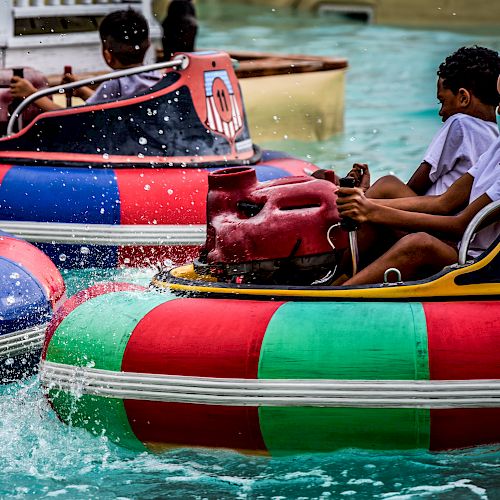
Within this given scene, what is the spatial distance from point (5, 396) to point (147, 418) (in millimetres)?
839

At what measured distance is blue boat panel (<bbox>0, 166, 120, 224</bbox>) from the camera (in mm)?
5828

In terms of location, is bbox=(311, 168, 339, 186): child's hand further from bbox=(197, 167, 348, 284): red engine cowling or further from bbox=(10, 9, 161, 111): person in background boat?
bbox=(10, 9, 161, 111): person in background boat

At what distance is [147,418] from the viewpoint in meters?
3.67

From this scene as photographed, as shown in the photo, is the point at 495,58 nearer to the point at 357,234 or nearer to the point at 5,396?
the point at 357,234

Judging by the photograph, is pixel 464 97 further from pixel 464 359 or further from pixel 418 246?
pixel 464 359

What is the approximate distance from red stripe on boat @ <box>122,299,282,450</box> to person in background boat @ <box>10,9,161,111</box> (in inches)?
110

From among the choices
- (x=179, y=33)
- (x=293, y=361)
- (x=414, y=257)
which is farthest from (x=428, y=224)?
(x=179, y=33)

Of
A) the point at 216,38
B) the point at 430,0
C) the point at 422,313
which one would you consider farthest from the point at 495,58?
the point at 430,0

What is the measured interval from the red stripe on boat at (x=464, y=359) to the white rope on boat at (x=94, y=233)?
2.47 metres

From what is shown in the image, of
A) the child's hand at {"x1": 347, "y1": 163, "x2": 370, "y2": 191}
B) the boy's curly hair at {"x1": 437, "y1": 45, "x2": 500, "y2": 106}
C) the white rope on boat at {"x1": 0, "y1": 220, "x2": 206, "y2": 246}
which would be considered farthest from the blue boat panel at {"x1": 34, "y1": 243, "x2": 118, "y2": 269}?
the boy's curly hair at {"x1": 437, "y1": 45, "x2": 500, "y2": 106}

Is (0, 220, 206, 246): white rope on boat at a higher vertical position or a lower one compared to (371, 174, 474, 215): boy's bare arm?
lower

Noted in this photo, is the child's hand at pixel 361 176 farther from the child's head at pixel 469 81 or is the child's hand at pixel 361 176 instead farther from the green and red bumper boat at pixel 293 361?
the green and red bumper boat at pixel 293 361

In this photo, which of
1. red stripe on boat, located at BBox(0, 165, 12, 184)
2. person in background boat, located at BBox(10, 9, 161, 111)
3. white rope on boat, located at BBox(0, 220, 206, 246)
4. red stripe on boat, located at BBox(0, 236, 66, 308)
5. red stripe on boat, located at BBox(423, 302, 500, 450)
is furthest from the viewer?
person in background boat, located at BBox(10, 9, 161, 111)

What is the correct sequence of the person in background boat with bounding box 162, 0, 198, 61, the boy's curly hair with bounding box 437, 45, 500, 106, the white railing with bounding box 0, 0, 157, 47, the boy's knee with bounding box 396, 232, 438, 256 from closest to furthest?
the boy's knee with bounding box 396, 232, 438, 256, the boy's curly hair with bounding box 437, 45, 500, 106, the person in background boat with bounding box 162, 0, 198, 61, the white railing with bounding box 0, 0, 157, 47
